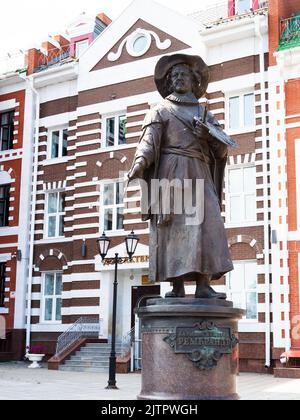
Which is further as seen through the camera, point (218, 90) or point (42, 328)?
point (42, 328)

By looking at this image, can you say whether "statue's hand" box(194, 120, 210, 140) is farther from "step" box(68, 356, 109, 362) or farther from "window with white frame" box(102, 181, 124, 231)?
"window with white frame" box(102, 181, 124, 231)

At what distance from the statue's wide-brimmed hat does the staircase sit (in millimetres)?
14669

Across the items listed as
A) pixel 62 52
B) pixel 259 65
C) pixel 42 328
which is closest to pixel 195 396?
pixel 259 65

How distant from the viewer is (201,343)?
6066 millimetres

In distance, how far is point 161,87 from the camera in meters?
7.27

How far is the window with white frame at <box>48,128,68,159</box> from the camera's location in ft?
85.5

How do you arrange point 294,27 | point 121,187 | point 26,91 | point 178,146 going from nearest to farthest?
point 178,146 < point 294,27 < point 121,187 < point 26,91

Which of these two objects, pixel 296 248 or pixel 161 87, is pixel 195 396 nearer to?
pixel 161 87

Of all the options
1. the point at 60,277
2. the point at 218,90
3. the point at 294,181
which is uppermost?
the point at 218,90

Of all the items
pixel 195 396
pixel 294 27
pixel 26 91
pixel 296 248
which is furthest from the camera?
pixel 26 91

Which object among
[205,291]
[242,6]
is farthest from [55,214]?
[205,291]

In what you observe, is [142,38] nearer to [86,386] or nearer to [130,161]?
[130,161]

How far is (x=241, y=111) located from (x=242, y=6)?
16.0 ft

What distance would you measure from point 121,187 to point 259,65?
675cm
